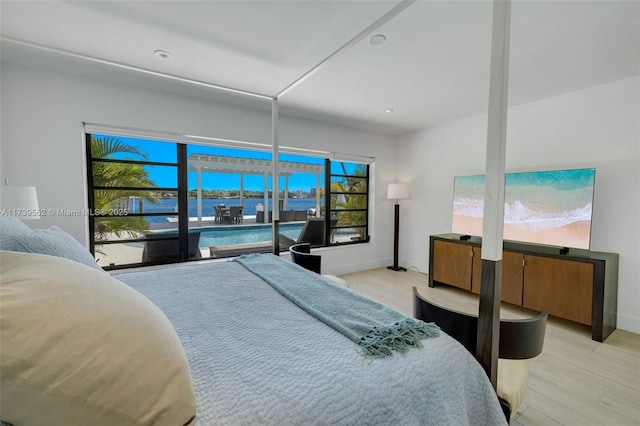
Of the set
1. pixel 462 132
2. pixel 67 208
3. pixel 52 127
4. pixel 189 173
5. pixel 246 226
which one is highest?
pixel 462 132

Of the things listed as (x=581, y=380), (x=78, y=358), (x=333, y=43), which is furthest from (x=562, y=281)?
(x=78, y=358)

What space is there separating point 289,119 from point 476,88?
96.2 inches

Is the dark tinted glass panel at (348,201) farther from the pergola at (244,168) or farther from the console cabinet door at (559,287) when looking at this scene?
the console cabinet door at (559,287)

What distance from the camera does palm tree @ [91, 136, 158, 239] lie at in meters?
2.95

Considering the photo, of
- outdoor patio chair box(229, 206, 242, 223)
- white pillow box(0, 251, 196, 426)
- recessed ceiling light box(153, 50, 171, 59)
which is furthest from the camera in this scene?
outdoor patio chair box(229, 206, 242, 223)

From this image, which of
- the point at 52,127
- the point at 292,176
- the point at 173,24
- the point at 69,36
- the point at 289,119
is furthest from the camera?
the point at 292,176

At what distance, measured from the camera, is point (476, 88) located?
116 inches

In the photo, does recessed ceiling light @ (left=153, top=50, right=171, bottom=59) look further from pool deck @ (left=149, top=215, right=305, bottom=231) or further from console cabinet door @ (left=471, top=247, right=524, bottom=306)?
console cabinet door @ (left=471, top=247, right=524, bottom=306)

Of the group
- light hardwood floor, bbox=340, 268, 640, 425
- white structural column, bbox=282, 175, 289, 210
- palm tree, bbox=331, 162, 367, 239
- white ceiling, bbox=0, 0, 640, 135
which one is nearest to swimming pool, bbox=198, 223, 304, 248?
white structural column, bbox=282, 175, 289, 210

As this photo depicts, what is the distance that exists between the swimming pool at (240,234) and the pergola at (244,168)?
1.07ft

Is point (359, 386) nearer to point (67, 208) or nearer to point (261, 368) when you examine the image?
point (261, 368)

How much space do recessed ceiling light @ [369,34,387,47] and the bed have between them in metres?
2.06

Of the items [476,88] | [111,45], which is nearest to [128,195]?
[111,45]

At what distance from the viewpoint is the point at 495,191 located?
116 centimetres
